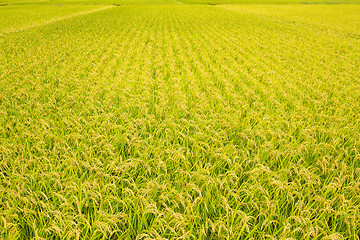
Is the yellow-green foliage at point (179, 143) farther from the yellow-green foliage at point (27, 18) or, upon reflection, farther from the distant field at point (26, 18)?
the distant field at point (26, 18)

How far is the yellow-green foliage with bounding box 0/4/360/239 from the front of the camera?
8.41ft

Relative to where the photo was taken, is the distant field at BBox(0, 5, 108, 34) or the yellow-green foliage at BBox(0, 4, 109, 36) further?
the distant field at BBox(0, 5, 108, 34)

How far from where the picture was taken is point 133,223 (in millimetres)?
2625

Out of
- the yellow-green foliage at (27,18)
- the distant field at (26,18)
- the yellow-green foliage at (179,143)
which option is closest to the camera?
the yellow-green foliage at (179,143)

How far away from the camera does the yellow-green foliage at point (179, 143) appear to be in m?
2.56

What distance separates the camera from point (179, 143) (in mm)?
4359

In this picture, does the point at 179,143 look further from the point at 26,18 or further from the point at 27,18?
the point at 27,18

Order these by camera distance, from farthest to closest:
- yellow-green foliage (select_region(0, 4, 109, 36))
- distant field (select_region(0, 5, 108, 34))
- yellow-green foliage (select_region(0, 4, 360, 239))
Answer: distant field (select_region(0, 5, 108, 34))
yellow-green foliage (select_region(0, 4, 109, 36))
yellow-green foliage (select_region(0, 4, 360, 239))

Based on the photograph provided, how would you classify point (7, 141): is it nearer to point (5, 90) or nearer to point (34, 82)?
point (5, 90)

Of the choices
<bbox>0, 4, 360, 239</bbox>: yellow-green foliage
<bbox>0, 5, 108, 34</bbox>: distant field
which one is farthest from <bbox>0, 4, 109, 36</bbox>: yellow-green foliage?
<bbox>0, 4, 360, 239</bbox>: yellow-green foliage

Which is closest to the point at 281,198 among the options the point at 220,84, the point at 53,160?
the point at 53,160

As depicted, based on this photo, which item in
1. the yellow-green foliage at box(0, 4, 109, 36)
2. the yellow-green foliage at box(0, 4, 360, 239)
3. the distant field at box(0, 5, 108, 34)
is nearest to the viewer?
the yellow-green foliage at box(0, 4, 360, 239)

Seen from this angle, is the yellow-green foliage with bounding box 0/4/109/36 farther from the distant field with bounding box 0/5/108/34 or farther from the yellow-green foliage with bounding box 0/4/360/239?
the yellow-green foliage with bounding box 0/4/360/239

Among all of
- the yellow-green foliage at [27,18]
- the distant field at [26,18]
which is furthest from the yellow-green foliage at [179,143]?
the distant field at [26,18]
